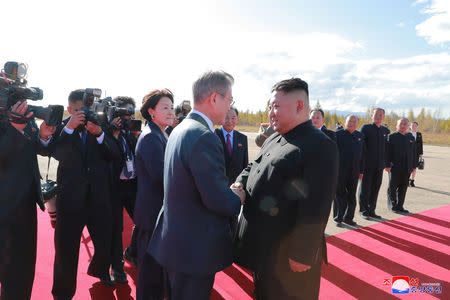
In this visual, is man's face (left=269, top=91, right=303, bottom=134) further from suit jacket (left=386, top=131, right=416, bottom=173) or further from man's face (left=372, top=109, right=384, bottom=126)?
suit jacket (left=386, top=131, right=416, bottom=173)

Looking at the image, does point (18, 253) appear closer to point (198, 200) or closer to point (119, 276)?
point (119, 276)

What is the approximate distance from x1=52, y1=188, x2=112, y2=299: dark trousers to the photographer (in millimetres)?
335

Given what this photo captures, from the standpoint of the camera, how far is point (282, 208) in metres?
1.87

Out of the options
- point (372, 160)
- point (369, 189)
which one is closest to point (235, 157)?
point (372, 160)

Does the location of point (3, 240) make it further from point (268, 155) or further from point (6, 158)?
point (268, 155)

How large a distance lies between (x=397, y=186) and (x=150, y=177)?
20.5 feet

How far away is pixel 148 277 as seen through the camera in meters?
2.50

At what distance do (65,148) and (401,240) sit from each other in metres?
5.21

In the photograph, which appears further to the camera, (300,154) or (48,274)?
(48,274)

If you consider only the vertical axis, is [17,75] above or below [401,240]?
above

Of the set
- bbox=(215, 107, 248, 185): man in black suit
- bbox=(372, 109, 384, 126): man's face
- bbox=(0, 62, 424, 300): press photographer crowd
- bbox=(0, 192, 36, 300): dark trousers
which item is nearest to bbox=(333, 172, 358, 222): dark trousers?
bbox=(372, 109, 384, 126): man's face

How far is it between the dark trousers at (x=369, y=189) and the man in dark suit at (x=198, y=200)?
206 inches

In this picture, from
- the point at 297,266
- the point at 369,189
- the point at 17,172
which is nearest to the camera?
the point at 297,266

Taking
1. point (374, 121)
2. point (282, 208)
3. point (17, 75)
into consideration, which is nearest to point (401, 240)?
point (374, 121)
